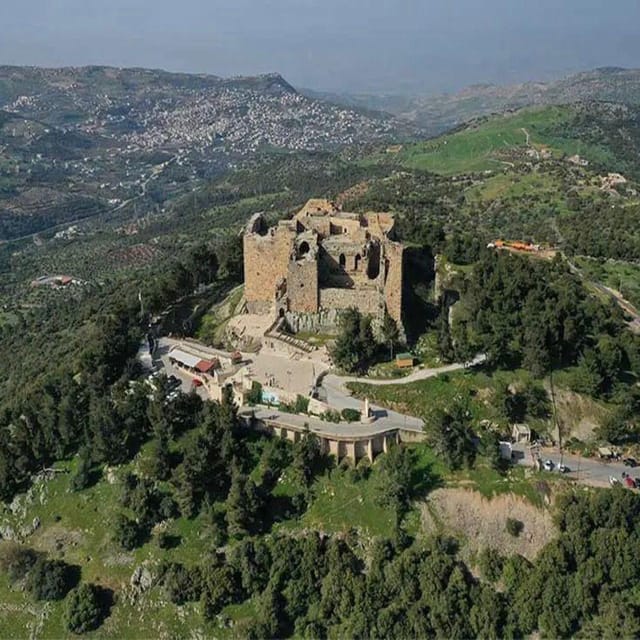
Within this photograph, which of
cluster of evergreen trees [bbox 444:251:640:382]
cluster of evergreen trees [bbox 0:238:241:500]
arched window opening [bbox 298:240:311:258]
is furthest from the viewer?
arched window opening [bbox 298:240:311:258]

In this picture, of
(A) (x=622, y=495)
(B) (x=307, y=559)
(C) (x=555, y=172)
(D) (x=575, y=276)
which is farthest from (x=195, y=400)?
(C) (x=555, y=172)

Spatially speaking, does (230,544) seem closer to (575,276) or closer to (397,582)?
(397,582)

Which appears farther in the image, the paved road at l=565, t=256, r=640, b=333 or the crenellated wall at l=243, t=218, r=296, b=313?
the paved road at l=565, t=256, r=640, b=333

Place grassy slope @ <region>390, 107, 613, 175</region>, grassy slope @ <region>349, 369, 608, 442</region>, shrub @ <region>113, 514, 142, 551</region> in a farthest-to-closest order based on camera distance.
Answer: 1. grassy slope @ <region>390, 107, 613, 175</region>
2. grassy slope @ <region>349, 369, 608, 442</region>
3. shrub @ <region>113, 514, 142, 551</region>

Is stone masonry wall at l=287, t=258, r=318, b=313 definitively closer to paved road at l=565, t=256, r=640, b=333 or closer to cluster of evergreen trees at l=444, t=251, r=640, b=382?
cluster of evergreen trees at l=444, t=251, r=640, b=382

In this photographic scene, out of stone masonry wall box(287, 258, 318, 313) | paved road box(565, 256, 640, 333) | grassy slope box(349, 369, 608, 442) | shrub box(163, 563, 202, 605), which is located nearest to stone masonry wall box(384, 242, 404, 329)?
stone masonry wall box(287, 258, 318, 313)

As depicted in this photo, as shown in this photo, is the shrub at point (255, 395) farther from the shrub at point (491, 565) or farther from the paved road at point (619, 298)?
the paved road at point (619, 298)

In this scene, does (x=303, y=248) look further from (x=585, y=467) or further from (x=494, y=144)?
(x=494, y=144)
